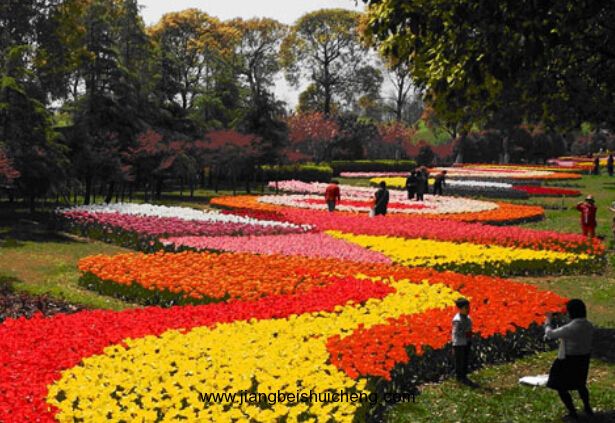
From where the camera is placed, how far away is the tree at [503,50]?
8.91 meters

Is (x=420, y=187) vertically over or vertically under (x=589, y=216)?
over

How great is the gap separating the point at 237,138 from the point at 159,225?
2046 cm

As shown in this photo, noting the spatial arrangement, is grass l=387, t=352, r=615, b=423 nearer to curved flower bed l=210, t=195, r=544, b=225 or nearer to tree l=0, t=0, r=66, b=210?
curved flower bed l=210, t=195, r=544, b=225

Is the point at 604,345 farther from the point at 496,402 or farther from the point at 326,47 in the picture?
the point at 326,47

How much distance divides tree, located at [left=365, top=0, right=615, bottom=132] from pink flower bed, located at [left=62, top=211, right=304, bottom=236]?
867cm

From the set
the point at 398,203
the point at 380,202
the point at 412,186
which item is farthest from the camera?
the point at 412,186

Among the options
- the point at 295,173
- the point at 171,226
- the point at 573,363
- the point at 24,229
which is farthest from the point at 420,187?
the point at 573,363

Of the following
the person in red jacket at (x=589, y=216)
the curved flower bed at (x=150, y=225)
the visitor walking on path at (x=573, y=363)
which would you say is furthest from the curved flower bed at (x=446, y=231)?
the visitor walking on path at (x=573, y=363)

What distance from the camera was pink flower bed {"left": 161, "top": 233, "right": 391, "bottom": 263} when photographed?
17.7 metres

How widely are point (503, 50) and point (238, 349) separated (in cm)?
484

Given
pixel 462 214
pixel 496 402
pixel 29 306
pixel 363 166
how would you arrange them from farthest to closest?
pixel 363 166 → pixel 462 214 → pixel 29 306 → pixel 496 402

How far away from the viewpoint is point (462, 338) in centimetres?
912

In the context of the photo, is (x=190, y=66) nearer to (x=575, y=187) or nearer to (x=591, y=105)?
(x=575, y=187)

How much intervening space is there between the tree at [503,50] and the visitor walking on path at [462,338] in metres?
2.72
